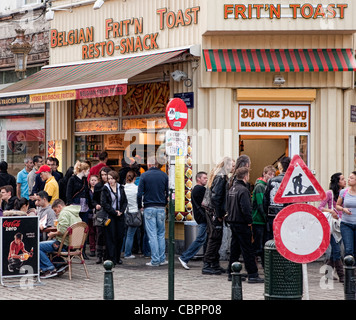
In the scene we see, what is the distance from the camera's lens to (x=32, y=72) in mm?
21109

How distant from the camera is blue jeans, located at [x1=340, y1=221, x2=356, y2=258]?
42.2 ft

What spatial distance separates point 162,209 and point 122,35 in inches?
187

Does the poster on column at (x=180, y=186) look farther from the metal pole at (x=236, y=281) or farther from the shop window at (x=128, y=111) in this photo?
the metal pole at (x=236, y=281)

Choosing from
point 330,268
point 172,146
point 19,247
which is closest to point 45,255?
point 19,247

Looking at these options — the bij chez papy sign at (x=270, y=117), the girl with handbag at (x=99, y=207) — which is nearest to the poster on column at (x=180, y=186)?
the bij chez papy sign at (x=270, y=117)

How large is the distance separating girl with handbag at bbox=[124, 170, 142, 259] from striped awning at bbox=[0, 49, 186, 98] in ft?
6.21

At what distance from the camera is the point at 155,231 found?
15.2 metres

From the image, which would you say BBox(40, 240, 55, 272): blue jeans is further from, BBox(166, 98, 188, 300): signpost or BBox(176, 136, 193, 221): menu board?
BBox(176, 136, 193, 221): menu board

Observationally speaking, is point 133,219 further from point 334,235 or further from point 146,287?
point 334,235

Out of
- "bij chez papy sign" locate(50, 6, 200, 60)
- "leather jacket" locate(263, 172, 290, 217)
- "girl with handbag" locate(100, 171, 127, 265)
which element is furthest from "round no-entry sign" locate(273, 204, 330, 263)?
"bij chez papy sign" locate(50, 6, 200, 60)

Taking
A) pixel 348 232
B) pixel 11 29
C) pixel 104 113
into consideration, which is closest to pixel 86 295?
pixel 348 232

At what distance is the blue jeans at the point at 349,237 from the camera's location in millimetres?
12852

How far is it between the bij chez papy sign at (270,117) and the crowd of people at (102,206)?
2.18 m
